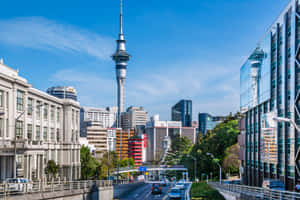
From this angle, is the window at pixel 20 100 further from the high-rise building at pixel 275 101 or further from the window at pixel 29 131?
the high-rise building at pixel 275 101

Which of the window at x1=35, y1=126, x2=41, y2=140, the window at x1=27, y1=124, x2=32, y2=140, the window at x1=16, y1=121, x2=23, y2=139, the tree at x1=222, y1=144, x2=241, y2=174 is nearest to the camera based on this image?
the window at x1=16, y1=121, x2=23, y2=139

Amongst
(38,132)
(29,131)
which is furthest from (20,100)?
(38,132)

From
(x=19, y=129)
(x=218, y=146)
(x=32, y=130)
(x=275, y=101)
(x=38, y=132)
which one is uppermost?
(x=275, y=101)

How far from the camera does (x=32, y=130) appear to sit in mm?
60188

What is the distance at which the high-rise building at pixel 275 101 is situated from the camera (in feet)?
135

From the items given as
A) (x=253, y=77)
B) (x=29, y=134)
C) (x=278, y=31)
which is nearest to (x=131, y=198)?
(x=29, y=134)

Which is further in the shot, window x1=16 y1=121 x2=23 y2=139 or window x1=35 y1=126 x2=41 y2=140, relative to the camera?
window x1=35 y1=126 x2=41 y2=140

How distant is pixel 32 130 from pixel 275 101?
35.6 meters

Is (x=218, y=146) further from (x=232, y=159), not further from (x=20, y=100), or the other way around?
(x=20, y=100)

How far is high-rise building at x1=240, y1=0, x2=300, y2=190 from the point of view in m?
41.1

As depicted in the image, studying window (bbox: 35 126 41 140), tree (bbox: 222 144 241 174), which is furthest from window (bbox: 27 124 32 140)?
tree (bbox: 222 144 241 174)

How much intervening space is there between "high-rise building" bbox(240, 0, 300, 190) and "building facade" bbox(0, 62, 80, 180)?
2636 cm

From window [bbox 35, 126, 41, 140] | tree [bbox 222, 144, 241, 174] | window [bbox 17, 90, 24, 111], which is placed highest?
window [bbox 17, 90, 24, 111]

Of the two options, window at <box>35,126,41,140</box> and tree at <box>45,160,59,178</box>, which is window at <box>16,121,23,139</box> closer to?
window at <box>35,126,41,140</box>
